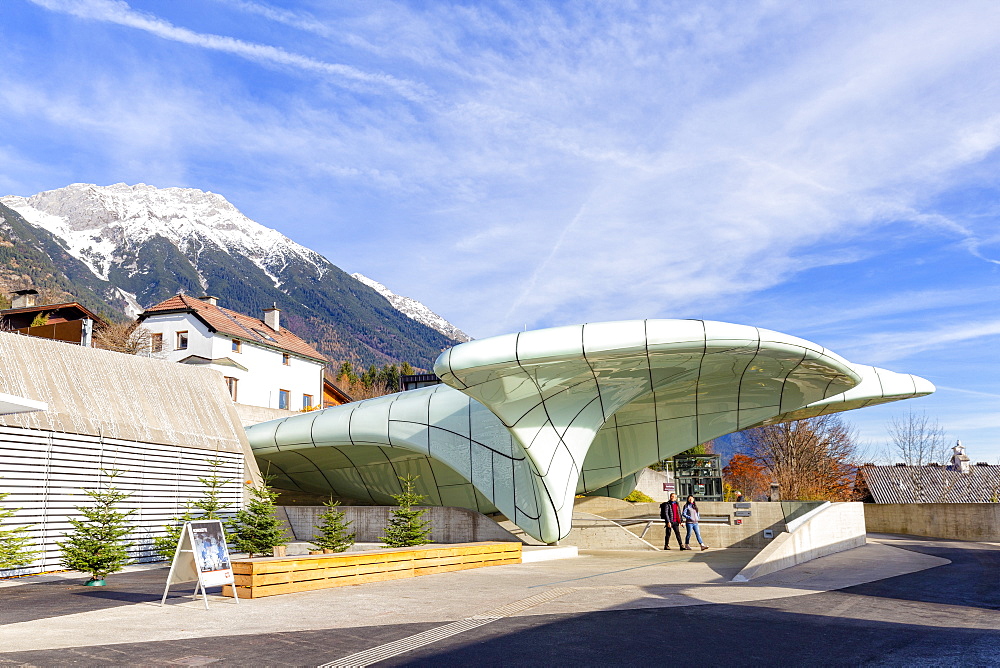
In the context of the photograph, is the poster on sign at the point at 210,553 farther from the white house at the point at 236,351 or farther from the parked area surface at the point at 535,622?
the white house at the point at 236,351

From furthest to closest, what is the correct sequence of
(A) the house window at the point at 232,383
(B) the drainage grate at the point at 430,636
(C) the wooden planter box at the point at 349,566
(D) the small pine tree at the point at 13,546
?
(A) the house window at the point at 232,383 → (D) the small pine tree at the point at 13,546 → (C) the wooden planter box at the point at 349,566 → (B) the drainage grate at the point at 430,636

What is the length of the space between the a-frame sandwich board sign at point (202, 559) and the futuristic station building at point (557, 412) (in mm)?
8072

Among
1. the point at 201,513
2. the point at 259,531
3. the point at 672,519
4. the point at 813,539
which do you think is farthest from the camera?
the point at 672,519

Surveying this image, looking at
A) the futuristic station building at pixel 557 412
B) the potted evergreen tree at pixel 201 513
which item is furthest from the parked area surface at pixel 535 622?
the futuristic station building at pixel 557 412

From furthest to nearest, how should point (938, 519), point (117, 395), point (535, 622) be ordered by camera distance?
point (938, 519)
point (117, 395)
point (535, 622)

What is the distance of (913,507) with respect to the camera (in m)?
35.5

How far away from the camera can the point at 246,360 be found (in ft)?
163

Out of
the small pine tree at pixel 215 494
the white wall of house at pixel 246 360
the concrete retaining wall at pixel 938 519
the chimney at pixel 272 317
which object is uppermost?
the chimney at pixel 272 317

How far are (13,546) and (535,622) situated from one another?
39.7ft

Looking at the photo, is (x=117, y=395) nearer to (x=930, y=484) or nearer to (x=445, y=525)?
(x=445, y=525)

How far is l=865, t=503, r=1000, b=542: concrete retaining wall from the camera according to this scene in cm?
3175

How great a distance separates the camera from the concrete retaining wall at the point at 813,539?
15836 mm

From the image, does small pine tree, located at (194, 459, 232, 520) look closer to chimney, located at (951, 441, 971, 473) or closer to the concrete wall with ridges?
the concrete wall with ridges

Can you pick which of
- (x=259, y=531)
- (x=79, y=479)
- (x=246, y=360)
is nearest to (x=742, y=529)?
(x=259, y=531)
